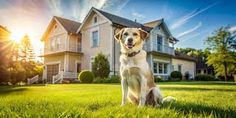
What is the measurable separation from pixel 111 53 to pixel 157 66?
7.52 meters

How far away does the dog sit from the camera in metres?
3.71

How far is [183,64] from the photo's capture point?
3747cm

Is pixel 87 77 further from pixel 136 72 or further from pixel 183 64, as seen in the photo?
pixel 183 64

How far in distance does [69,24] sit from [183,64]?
1942cm

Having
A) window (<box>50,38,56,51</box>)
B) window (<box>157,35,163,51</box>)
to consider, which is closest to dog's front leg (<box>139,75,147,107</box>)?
window (<box>157,35,163,51</box>)

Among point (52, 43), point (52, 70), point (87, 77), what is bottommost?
point (87, 77)

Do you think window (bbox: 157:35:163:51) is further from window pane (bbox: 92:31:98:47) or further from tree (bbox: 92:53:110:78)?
tree (bbox: 92:53:110:78)

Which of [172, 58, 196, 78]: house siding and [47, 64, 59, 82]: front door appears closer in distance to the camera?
[47, 64, 59, 82]: front door

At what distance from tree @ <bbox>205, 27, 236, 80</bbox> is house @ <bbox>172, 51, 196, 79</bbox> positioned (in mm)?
4077

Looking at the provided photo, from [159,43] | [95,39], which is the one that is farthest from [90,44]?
[159,43]

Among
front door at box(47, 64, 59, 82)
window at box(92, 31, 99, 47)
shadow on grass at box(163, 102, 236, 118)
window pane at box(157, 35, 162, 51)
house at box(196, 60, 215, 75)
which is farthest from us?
house at box(196, 60, 215, 75)

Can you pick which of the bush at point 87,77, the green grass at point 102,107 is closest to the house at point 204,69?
the bush at point 87,77

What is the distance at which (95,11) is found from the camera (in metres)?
24.7

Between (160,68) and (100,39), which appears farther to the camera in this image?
(160,68)
